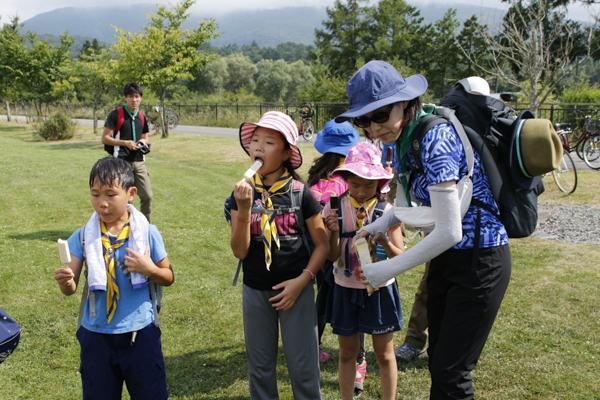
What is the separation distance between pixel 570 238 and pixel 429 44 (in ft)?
131

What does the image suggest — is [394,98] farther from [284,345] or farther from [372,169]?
[284,345]

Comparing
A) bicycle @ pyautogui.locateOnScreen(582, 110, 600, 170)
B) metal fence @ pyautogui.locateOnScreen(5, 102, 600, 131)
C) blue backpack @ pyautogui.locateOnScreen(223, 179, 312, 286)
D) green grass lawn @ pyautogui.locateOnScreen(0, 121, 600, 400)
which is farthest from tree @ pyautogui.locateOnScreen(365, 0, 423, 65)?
blue backpack @ pyautogui.locateOnScreen(223, 179, 312, 286)

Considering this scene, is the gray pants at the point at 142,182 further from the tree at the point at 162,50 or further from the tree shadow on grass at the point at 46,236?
the tree at the point at 162,50

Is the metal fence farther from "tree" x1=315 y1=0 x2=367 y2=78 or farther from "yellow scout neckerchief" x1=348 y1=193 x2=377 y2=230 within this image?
"yellow scout neckerchief" x1=348 y1=193 x2=377 y2=230

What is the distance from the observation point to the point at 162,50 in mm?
19422

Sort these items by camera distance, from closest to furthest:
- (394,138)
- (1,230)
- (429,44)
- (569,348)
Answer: (394,138) < (569,348) < (1,230) < (429,44)

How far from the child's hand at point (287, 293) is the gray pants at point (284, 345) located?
0.07 meters

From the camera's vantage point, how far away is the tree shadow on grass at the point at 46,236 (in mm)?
6571

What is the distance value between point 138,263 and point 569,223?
7266mm

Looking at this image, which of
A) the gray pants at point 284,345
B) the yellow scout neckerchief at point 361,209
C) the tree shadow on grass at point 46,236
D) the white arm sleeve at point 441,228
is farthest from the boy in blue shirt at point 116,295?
the tree shadow on grass at point 46,236

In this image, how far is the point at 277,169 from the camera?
2.39 m

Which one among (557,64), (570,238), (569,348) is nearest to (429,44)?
(557,64)

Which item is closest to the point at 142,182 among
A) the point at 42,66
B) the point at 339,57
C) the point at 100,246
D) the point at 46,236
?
the point at 46,236

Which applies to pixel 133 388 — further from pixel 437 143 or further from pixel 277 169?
pixel 437 143
